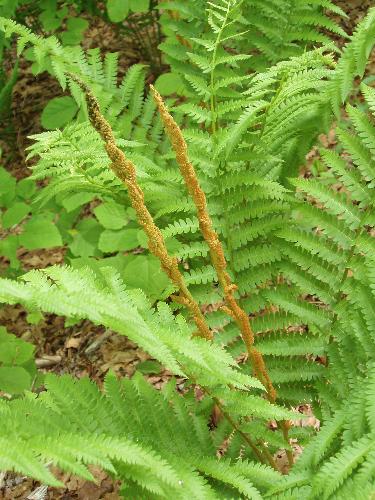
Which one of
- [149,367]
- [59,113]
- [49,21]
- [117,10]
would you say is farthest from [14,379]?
[49,21]

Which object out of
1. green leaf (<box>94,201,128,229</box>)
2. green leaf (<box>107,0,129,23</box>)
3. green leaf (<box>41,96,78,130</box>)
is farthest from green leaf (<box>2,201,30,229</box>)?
green leaf (<box>107,0,129,23</box>)

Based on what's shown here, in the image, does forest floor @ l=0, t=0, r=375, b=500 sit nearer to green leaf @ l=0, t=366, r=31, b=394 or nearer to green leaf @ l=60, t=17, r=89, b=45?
green leaf @ l=0, t=366, r=31, b=394

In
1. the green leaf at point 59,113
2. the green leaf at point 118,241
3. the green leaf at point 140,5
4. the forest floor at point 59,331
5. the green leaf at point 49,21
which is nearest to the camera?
the green leaf at point 118,241

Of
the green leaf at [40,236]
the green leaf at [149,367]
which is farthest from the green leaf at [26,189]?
the green leaf at [149,367]

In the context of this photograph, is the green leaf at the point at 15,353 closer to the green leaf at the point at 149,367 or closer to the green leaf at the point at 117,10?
the green leaf at the point at 149,367

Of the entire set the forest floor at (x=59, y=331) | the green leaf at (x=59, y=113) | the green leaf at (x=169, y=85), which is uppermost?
the green leaf at (x=169, y=85)
